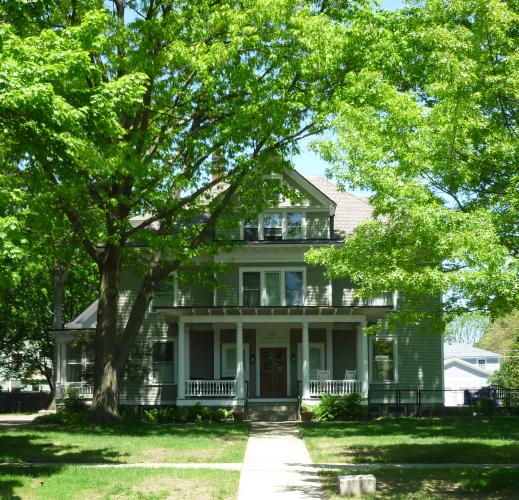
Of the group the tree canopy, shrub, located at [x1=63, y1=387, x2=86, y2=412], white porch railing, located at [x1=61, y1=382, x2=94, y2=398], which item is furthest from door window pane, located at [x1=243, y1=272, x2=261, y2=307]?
the tree canopy

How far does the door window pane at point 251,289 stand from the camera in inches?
1255

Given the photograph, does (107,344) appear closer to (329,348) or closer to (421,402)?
(329,348)

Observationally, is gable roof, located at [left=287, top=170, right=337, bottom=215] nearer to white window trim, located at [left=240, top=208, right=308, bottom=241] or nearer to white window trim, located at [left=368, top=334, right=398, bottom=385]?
white window trim, located at [left=240, top=208, right=308, bottom=241]

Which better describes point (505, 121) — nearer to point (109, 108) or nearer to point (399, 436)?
point (109, 108)

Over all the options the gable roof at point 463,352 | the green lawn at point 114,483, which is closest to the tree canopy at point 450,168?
the green lawn at point 114,483

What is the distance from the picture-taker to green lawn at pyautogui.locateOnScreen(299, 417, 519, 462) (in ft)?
51.9

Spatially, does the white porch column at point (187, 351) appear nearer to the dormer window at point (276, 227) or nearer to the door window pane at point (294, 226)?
the dormer window at point (276, 227)

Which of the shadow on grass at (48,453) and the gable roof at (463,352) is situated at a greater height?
the gable roof at (463,352)

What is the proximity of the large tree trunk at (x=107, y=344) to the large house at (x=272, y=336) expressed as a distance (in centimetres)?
538

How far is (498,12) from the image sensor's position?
1295 cm

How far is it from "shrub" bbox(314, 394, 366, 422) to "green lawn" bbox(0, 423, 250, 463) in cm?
476

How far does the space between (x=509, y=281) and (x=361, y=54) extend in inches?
496

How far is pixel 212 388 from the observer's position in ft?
99.3

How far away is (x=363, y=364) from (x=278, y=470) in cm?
1581
